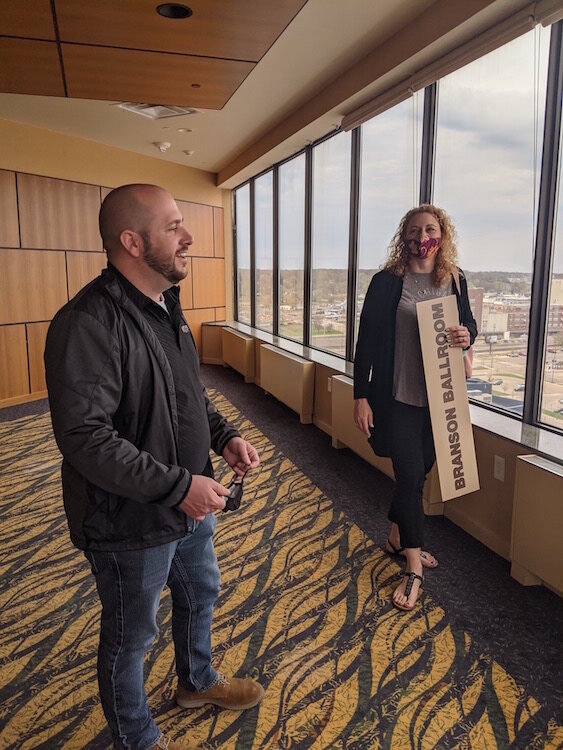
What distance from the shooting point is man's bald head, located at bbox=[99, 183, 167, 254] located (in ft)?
4.17

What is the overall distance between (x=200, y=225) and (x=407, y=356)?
6515mm

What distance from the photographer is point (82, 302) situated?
1.20 metres

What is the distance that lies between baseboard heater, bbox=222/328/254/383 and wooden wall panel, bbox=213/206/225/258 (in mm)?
1463

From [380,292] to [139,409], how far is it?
4.68 feet

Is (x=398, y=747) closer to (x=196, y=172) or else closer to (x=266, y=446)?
(x=266, y=446)

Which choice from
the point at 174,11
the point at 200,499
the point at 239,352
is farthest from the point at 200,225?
the point at 200,499

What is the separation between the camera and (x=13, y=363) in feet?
19.6

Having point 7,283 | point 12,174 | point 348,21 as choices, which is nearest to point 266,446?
point 348,21

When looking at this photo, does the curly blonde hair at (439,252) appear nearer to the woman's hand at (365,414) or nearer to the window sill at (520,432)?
the woman's hand at (365,414)

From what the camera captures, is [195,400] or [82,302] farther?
[195,400]

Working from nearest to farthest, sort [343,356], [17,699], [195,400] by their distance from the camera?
[195,400] < [17,699] < [343,356]

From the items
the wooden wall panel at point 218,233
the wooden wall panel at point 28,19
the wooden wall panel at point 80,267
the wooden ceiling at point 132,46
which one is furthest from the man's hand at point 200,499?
the wooden wall panel at point 218,233

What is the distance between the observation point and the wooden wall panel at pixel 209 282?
27.0ft

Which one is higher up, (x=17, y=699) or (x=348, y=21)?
(x=348, y=21)
